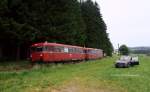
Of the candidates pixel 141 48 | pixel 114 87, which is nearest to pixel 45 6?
pixel 114 87

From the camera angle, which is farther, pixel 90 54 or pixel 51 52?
pixel 90 54

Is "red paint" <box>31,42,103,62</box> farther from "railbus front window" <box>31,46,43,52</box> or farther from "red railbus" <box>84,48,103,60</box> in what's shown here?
"red railbus" <box>84,48,103,60</box>

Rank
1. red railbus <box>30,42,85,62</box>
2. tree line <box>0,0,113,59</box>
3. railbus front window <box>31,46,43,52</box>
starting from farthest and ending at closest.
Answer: tree line <box>0,0,113,59</box> → railbus front window <box>31,46,43,52</box> → red railbus <box>30,42,85,62</box>

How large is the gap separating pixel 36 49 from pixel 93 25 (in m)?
51.5

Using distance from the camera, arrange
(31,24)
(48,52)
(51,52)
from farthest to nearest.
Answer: (31,24) < (51,52) < (48,52)

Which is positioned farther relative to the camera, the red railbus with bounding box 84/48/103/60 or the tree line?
the red railbus with bounding box 84/48/103/60

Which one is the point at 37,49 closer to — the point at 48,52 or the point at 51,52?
the point at 48,52

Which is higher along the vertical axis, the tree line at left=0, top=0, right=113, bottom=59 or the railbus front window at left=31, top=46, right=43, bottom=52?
the tree line at left=0, top=0, right=113, bottom=59

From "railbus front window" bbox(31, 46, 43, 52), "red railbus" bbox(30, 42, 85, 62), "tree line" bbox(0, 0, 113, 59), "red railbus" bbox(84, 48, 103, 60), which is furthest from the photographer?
"red railbus" bbox(84, 48, 103, 60)

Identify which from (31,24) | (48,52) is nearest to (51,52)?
(48,52)

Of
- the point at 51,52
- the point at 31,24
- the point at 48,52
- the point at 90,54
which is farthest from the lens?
the point at 90,54

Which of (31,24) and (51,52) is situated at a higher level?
(31,24)

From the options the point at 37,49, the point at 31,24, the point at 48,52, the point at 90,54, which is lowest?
the point at 90,54

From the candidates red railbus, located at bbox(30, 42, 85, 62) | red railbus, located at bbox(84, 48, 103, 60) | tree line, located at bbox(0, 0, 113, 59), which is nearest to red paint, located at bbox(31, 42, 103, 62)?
red railbus, located at bbox(30, 42, 85, 62)
